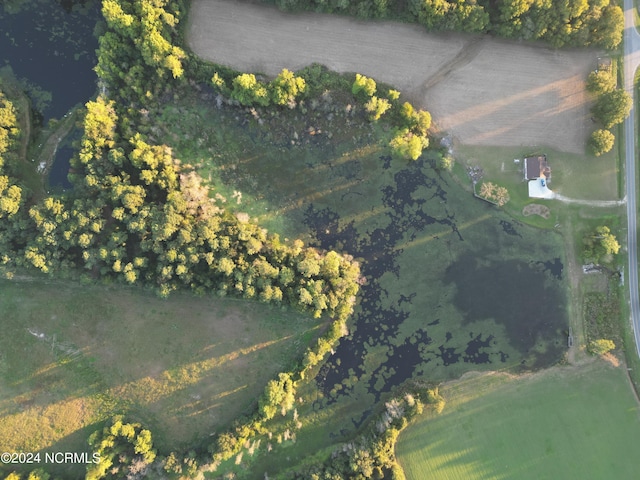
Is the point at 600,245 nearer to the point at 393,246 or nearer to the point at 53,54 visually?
the point at 393,246

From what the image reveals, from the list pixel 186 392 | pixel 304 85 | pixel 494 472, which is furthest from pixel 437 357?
pixel 304 85

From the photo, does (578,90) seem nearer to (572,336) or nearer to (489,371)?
(572,336)

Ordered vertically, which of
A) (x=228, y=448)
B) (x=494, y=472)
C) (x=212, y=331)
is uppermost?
(x=212, y=331)

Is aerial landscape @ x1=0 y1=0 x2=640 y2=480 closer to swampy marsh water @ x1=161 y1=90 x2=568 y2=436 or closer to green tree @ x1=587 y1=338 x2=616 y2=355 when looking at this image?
swampy marsh water @ x1=161 y1=90 x2=568 y2=436

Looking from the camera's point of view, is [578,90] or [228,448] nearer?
[228,448]

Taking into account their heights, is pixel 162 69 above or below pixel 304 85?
above

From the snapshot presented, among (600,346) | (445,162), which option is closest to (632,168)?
(600,346)
